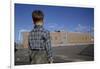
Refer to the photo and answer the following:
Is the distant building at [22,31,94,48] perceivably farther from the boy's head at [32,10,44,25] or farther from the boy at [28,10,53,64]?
the boy's head at [32,10,44,25]

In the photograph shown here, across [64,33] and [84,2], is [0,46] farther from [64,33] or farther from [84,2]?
[84,2]

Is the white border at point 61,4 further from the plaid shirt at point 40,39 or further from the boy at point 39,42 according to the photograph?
the plaid shirt at point 40,39

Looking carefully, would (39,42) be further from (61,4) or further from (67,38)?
(61,4)

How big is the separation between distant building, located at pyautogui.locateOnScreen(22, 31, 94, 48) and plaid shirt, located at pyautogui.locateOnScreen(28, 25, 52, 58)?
0.06 meters

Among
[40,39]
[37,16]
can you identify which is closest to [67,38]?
[40,39]

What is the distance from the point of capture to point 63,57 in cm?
296

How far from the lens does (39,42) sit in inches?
113

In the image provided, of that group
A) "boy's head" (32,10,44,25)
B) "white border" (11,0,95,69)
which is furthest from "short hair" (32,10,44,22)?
"white border" (11,0,95,69)

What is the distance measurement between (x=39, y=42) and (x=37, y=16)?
345 millimetres

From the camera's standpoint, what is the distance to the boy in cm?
284

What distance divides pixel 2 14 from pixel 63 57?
0.99 meters

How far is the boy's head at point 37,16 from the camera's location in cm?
284

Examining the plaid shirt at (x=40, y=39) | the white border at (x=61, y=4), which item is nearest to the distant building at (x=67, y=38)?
the plaid shirt at (x=40, y=39)
